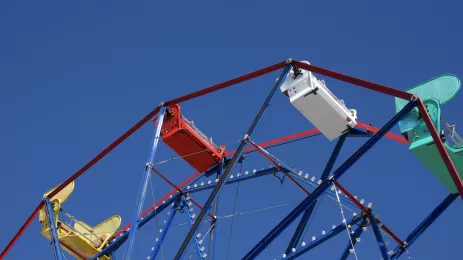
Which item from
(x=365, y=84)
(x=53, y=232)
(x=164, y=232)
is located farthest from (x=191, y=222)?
(x=365, y=84)

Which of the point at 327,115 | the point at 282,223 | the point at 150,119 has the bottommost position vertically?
the point at 282,223

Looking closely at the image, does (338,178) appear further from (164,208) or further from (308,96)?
(164,208)

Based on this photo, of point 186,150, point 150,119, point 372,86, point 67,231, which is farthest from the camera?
point 67,231

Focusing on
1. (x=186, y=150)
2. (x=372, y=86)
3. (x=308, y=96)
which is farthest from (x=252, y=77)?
(x=186, y=150)

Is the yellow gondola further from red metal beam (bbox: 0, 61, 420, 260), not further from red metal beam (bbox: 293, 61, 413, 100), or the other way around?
red metal beam (bbox: 293, 61, 413, 100)

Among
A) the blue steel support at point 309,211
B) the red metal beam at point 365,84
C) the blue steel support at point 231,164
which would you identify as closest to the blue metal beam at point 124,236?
the blue steel support at point 309,211

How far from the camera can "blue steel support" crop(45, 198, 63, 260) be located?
133 feet

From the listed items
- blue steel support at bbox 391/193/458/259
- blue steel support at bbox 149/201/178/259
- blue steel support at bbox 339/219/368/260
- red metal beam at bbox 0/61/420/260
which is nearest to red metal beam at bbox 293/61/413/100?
red metal beam at bbox 0/61/420/260

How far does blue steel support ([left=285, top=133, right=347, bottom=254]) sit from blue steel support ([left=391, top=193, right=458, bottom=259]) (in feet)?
12.6

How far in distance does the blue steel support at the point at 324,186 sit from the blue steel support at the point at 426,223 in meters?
5.74

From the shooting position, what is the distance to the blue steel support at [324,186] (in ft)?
107

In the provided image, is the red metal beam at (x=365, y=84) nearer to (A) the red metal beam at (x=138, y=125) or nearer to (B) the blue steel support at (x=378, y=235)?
(A) the red metal beam at (x=138, y=125)

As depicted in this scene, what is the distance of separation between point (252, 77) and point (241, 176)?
21.9ft

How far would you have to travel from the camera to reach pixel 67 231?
4662cm
